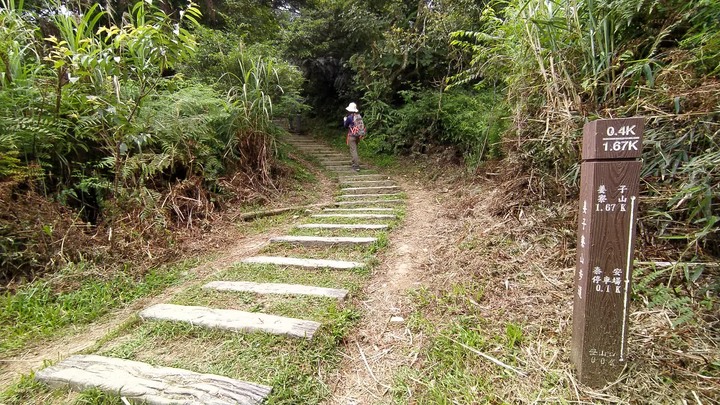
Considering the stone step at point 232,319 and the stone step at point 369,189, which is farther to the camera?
the stone step at point 369,189

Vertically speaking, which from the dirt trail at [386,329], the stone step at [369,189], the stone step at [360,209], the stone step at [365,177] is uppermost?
the stone step at [365,177]

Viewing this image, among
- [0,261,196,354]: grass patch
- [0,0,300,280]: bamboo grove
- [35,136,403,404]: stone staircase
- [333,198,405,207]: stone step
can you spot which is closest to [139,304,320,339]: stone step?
[35,136,403,404]: stone staircase

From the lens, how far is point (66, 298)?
250cm

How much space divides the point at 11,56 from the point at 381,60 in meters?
6.78

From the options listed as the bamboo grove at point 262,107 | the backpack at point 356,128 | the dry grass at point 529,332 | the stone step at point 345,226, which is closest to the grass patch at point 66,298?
the bamboo grove at point 262,107

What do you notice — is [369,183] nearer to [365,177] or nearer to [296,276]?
[365,177]

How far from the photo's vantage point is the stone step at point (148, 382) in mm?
1562

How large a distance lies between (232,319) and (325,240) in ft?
5.11

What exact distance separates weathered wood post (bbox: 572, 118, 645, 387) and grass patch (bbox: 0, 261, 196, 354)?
314cm

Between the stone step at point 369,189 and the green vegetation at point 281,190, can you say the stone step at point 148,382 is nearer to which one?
the green vegetation at point 281,190

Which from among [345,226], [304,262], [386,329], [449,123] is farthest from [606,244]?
[449,123]

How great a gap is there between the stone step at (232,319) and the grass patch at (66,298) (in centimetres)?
46

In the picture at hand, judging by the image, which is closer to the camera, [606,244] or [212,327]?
[606,244]

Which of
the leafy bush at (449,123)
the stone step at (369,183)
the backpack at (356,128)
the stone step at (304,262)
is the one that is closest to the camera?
the stone step at (304,262)
